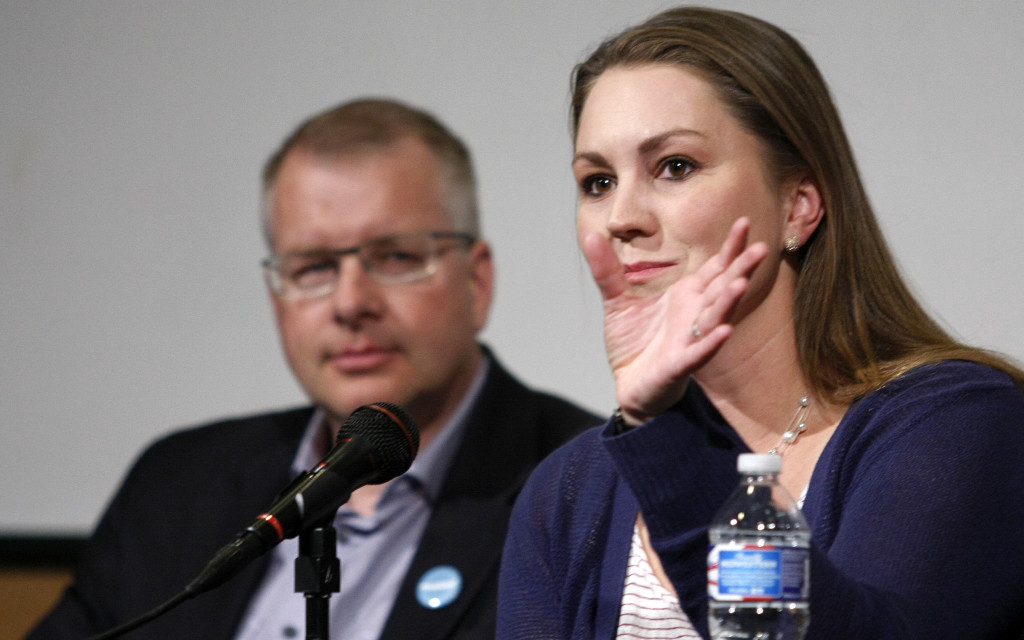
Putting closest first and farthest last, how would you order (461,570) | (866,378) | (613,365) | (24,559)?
1. (613,365)
2. (866,378)
3. (461,570)
4. (24,559)

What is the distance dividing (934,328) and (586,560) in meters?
0.67

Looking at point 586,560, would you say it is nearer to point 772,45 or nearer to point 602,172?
point 602,172

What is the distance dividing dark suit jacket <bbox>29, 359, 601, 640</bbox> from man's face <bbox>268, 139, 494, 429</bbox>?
6.0 inches

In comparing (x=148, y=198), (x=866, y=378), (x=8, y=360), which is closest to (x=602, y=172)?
(x=866, y=378)

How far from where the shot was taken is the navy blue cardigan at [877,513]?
4.52 feet

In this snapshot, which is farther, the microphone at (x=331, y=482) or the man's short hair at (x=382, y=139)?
the man's short hair at (x=382, y=139)

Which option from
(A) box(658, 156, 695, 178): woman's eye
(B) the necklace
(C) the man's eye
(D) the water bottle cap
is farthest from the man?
(D) the water bottle cap

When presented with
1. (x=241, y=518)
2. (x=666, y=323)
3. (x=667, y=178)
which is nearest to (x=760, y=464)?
(x=666, y=323)

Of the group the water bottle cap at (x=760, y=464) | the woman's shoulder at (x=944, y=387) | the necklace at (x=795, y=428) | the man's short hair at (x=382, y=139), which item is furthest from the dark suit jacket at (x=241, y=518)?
the water bottle cap at (x=760, y=464)

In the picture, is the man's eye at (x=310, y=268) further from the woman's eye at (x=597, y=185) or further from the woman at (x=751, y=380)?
the woman's eye at (x=597, y=185)

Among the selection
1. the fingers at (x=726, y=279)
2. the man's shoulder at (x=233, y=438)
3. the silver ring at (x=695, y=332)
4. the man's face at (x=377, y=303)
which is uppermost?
the fingers at (x=726, y=279)

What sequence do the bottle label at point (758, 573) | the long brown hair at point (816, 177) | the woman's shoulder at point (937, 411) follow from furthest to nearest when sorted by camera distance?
the long brown hair at point (816, 177) → the woman's shoulder at point (937, 411) → the bottle label at point (758, 573)

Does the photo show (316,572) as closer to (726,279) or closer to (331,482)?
(331,482)

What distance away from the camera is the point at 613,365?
1488 mm
